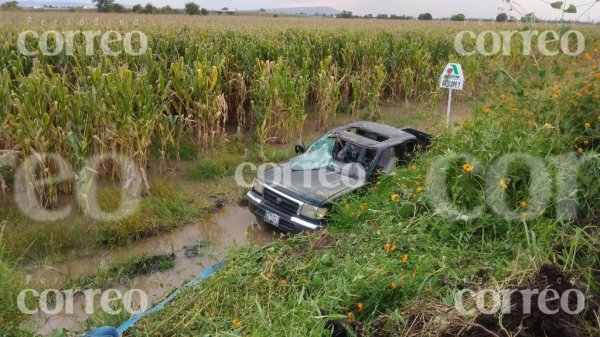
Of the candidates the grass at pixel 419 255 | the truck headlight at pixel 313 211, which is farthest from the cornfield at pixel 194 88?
the truck headlight at pixel 313 211

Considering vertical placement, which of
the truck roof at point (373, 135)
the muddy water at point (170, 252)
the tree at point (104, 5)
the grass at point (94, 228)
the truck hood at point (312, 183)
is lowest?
the muddy water at point (170, 252)

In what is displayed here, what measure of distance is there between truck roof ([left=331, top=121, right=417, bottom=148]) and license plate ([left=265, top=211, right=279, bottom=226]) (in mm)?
1459

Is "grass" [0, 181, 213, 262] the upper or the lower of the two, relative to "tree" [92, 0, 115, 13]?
lower

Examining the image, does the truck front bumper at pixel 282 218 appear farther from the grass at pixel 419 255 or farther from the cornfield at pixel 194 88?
the cornfield at pixel 194 88

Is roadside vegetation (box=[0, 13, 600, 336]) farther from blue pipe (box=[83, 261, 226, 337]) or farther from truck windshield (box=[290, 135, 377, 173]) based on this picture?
truck windshield (box=[290, 135, 377, 173])

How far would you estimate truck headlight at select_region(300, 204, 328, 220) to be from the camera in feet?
18.6

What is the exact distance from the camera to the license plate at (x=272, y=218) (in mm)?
5887

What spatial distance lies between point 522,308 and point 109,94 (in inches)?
239

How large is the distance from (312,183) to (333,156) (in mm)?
677

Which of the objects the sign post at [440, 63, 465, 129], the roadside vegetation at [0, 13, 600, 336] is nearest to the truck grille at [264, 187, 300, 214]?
the roadside vegetation at [0, 13, 600, 336]

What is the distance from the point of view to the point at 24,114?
6.32 metres

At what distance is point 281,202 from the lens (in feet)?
19.4

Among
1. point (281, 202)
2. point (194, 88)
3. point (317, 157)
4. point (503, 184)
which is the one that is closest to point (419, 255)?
point (503, 184)

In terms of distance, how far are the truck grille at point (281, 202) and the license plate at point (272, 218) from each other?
0.12m
